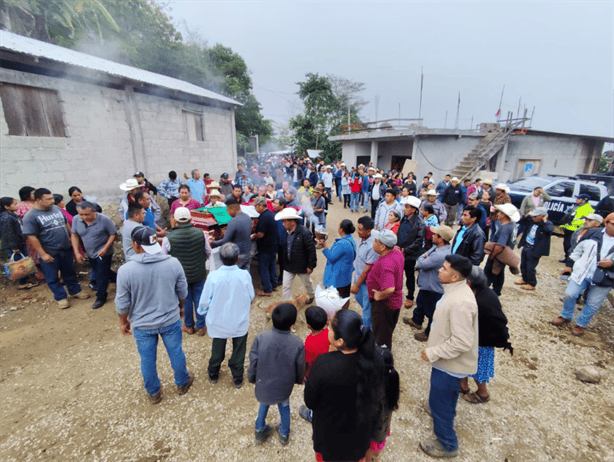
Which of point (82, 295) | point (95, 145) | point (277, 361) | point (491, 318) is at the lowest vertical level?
point (82, 295)

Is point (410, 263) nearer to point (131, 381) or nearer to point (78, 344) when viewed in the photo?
point (131, 381)

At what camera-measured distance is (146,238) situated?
2.59 meters

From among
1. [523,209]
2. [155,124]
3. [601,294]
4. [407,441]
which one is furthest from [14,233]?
[523,209]

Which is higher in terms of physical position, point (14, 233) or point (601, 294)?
point (14, 233)

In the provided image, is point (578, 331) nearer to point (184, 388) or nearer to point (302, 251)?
point (302, 251)

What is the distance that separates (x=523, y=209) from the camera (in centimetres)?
730

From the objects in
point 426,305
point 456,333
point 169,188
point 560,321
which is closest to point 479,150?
point 560,321

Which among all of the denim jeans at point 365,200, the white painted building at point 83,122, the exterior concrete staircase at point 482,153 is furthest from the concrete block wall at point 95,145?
the exterior concrete staircase at point 482,153

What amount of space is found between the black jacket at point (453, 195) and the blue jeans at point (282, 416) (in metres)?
8.76

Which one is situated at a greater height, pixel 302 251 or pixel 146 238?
pixel 146 238

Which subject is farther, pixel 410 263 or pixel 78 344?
pixel 410 263

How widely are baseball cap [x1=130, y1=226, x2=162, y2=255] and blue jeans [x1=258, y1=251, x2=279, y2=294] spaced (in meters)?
2.64

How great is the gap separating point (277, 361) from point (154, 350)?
1.50m

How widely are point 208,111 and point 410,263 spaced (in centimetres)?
1057
